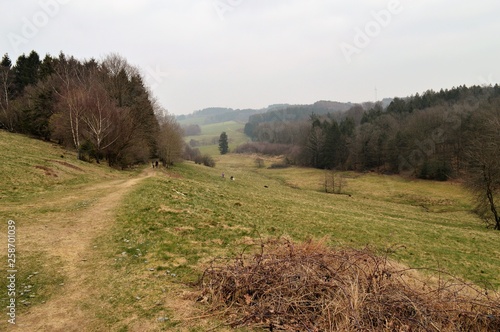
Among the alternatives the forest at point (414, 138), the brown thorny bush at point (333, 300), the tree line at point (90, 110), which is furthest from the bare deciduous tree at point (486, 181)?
the tree line at point (90, 110)

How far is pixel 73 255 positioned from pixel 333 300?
929 cm

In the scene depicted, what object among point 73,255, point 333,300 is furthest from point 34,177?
point 333,300

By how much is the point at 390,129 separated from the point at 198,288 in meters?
89.8

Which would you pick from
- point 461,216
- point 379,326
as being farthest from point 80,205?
point 461,216

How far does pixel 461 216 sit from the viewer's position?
41.2 meters

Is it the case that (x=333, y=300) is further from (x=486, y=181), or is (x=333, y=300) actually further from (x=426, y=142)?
(x=426, y=142)

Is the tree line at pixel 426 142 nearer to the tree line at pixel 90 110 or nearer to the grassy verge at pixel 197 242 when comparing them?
the grassy verge at pixel 197 242

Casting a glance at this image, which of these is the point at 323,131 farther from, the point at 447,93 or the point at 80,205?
the point at 80,205

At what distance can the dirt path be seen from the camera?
6.45 meters

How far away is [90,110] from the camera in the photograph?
123 feet

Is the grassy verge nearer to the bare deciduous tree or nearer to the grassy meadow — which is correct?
the grassy meadow

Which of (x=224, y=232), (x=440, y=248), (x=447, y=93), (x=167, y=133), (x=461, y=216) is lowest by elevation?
(x=461, y=216)

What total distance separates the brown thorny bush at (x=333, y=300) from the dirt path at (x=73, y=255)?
3.14 meters

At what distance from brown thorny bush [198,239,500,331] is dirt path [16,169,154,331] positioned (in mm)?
3138
